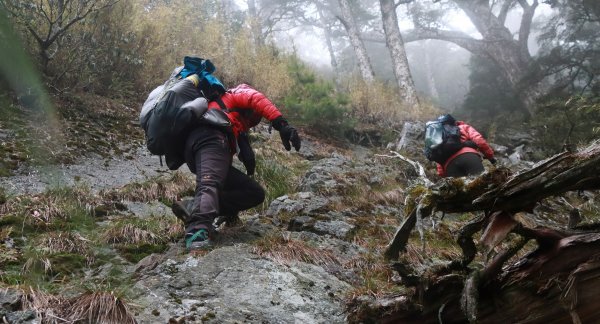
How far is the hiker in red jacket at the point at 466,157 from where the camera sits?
21.4 ft

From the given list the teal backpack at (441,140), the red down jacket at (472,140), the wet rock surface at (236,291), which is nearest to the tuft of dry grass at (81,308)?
the wet rock surface at (236,291)

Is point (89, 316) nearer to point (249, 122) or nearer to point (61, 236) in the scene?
point (61, 236)

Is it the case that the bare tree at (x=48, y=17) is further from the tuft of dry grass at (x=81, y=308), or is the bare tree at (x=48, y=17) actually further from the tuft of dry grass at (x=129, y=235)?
the tuft of dry grass at (x=81, y=308)

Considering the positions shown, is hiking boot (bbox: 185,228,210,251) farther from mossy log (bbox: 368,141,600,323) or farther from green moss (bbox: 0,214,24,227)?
mossy log (bbox: 368,141,600,323)

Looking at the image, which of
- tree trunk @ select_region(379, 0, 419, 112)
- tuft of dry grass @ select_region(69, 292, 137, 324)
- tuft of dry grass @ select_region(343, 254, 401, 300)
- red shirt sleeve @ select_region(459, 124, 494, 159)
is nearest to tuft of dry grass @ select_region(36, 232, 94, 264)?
tuft of dry grass @ select_region(69, 292, 137, 324)

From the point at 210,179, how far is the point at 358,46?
1427cm

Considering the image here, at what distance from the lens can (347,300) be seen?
3.17 m

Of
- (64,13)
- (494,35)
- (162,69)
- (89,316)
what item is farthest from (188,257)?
(494,35)

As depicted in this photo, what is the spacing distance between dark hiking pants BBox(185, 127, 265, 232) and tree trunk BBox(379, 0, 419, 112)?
1002 centimetres

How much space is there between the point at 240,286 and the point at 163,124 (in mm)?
1641

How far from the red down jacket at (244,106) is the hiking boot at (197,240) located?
104 cm

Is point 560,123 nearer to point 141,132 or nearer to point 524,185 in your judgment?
A: point 141,132

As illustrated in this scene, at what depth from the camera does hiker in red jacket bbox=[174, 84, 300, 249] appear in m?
4.08

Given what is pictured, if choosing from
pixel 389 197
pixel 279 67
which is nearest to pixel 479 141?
pixel 389 197
